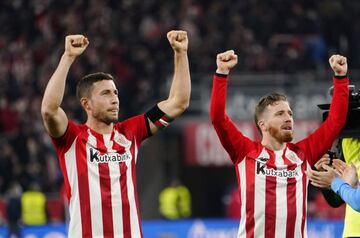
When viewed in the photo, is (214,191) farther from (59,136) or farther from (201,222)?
(59,136)

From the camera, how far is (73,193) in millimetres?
7090

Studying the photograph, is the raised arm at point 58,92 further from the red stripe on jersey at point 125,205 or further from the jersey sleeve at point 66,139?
the red stripe on jersey at point 125,205

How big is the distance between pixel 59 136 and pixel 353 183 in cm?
196

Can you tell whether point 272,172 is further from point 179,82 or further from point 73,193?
point 73,193

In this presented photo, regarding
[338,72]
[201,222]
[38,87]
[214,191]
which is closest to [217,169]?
[214,191]

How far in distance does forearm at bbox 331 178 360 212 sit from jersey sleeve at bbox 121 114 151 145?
1.35m

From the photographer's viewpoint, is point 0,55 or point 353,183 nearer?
point 353,183

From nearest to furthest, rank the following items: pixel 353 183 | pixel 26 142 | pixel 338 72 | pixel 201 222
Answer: pixel 353 183
pixel 338 72
pixel 201 222
pixel 26 142

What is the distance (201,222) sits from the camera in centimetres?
1656

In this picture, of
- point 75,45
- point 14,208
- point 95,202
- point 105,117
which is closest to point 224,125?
point 105,117

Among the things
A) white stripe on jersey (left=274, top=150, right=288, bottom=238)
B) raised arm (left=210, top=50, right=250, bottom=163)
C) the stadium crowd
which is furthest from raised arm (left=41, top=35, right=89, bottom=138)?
the stadium crowd

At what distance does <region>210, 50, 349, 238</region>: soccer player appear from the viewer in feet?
23.8

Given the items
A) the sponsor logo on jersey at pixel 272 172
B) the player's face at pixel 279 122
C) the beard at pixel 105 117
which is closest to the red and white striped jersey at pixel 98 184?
the beard at pixel 105 117

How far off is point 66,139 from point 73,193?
0.36m
